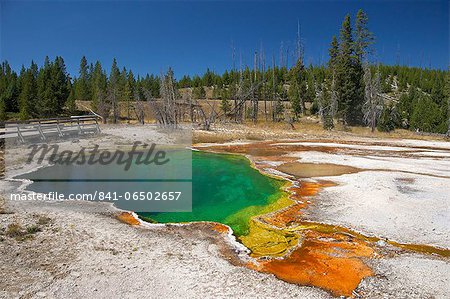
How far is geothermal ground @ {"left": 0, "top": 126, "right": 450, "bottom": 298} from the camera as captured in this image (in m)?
6.43

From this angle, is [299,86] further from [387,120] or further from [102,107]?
[102,107]

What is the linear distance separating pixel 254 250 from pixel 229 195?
6695 mm

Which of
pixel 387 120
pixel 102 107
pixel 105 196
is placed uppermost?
pixel 102 107

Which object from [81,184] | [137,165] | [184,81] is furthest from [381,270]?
[184,81]

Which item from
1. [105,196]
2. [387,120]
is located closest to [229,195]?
[105,196]

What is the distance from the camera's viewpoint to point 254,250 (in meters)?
8.62

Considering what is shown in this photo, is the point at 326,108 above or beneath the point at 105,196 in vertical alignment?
above

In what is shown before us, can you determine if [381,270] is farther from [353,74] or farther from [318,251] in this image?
[353,74]

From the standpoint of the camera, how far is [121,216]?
10852 millimetres

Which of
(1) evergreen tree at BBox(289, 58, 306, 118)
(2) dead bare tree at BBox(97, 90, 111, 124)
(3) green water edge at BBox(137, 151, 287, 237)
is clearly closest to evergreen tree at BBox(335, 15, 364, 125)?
(1) evergreen tree at BBox(289, 58, 306, 118)

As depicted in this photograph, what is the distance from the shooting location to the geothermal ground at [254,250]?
643 centimetres

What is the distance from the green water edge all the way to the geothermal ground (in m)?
0.89

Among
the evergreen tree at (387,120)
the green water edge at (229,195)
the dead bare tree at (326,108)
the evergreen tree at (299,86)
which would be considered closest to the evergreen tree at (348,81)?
the dead bare tree at (326,108)

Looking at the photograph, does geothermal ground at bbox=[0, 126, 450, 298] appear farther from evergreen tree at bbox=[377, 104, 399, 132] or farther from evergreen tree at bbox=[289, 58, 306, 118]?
evergreen tree at bbox=[289, 58, 306, 118]
